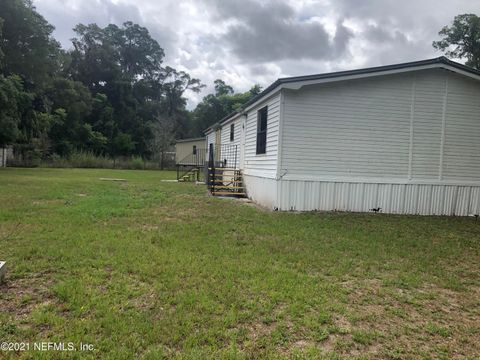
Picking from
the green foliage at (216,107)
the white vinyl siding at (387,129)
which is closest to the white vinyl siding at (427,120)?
the white vinyl siding at (387,129)

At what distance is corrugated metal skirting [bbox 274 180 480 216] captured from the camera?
8.22 m

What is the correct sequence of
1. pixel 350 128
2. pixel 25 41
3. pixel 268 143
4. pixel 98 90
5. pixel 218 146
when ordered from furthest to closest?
pixel 98 90 < pixel 25 41 < pixel 218 146 < pixel 268 143 < pixel 350 128

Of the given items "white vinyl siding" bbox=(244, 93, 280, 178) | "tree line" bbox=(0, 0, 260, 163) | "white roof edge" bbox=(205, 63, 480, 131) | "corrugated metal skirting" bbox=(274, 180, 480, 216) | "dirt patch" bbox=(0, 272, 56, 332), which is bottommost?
"dirt patch" bbox=(0, 272, 56, 332)

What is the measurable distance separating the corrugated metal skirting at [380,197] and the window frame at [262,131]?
68.9 inches

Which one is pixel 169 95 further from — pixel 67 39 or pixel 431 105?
pixel 431 105

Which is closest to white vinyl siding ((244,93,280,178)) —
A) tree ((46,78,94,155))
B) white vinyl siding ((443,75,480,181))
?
white vinyl siding ((443,75,480,181))

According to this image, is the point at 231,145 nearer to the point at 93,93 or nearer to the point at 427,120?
the point at 427,120

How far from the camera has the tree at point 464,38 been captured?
23438mm

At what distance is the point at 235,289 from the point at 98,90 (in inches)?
1794

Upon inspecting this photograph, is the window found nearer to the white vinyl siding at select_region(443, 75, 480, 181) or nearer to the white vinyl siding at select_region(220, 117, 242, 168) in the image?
the white vinyl siding at select_region(220, 117, 242, 168)

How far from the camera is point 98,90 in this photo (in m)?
43.3

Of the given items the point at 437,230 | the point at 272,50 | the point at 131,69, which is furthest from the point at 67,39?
the point at 437,230

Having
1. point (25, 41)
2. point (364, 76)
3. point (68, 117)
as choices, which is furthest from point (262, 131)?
point (68, 117)

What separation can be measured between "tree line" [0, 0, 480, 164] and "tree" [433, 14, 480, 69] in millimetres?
60
